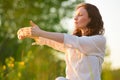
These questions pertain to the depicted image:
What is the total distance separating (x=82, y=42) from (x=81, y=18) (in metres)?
0.29

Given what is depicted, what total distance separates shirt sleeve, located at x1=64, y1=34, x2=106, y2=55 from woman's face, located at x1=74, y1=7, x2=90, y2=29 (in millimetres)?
138

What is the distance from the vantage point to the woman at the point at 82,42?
3498 mm

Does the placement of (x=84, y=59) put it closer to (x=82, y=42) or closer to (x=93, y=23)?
(x=82, y=42)

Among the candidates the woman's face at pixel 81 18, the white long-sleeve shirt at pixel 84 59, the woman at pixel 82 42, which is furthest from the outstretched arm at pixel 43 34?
the woman's face at pixel 81 18

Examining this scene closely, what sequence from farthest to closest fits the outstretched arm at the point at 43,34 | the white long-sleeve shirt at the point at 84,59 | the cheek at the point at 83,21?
the cheek at the point at 83,21 < the white long-sleeve shirt at the point at 84,59 < the outstretched arm at the point at 43,34

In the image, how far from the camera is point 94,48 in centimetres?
374

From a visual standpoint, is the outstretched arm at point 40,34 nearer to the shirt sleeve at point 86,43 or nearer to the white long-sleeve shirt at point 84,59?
the shirt sleeve at point 86,43

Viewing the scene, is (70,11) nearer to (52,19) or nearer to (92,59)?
(52,19)

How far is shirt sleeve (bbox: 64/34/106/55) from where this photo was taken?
3529 millimetres

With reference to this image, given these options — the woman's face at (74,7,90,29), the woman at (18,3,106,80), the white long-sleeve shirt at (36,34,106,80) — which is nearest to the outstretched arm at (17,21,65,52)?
the woman at (18,3,106,80)

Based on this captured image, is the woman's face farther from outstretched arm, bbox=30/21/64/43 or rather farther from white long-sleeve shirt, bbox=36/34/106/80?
outstretched arm, bbox=30/21/64/43

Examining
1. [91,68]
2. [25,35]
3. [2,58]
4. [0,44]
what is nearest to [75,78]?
[91,68]

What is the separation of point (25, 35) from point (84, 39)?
1.41 feet

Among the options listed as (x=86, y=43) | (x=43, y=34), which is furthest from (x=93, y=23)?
(x=43, y=34)
